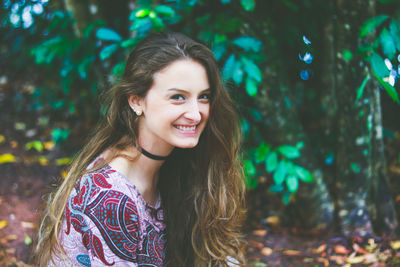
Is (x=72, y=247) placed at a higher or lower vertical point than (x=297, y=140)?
lower

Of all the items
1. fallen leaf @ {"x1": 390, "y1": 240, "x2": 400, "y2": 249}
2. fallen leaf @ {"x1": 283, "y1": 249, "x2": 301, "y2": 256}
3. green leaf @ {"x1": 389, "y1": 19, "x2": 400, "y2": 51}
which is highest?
green leaf @ {"x1": 389, "y1": 19, "x2": 400, "y2": 51}

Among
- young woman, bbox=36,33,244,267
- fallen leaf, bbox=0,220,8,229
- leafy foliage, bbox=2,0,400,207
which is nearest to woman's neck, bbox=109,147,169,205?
young woman, bbox=36,33,244,267

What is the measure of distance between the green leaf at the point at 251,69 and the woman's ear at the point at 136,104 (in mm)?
682

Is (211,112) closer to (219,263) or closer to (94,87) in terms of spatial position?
(219,263)

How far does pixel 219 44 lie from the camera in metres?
2.20

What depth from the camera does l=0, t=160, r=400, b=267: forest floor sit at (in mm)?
2408

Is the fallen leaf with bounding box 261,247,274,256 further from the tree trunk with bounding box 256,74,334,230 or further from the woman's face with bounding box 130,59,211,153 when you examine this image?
the woman's face with bounding box 130,59,211,153

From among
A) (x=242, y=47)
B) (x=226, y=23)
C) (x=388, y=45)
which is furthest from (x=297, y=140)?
(x=388, y=45)

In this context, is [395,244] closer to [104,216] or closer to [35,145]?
[104,216]

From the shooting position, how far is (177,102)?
163cm

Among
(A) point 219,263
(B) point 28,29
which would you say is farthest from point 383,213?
(B) point 28,29

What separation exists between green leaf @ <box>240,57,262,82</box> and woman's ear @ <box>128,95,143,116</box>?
682 mm

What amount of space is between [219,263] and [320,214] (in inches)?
38.7

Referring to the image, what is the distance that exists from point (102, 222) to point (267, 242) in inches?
60.5
